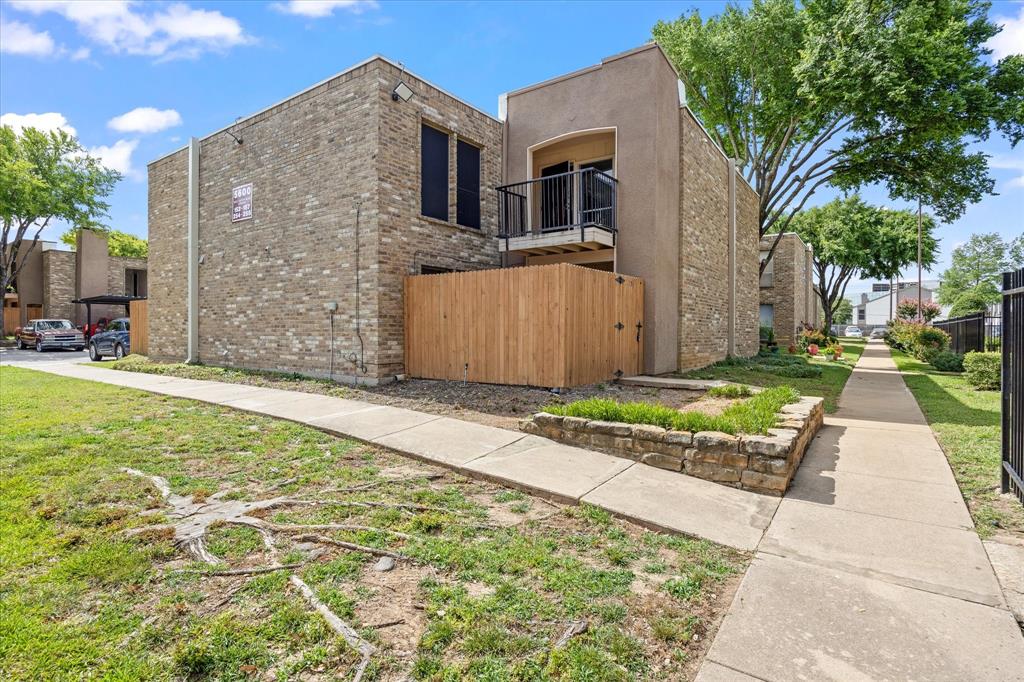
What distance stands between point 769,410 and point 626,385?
12.4ft

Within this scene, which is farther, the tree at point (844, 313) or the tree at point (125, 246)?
the tree at point (844, 313)

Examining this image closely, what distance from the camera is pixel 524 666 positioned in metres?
2.08

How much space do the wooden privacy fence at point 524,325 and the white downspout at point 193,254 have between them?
7604mm

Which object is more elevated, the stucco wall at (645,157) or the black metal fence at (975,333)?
the stucco wall at (645,157)

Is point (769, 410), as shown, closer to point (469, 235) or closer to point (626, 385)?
point (626, 385)

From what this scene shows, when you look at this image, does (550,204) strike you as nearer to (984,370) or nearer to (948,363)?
(984,370)

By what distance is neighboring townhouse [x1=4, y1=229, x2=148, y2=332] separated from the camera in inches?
1201

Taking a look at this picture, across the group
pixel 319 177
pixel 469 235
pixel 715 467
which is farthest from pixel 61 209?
pixel 715 467

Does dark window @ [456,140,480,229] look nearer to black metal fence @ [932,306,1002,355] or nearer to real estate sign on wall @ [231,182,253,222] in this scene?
real estate sign on wall @ [231,182,253,222]

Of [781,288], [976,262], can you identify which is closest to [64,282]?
[781,288]

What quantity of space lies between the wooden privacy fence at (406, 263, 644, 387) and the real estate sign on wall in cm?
537

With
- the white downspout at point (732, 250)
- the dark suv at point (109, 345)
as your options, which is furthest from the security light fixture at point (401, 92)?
the dark suv at point (109, 345)

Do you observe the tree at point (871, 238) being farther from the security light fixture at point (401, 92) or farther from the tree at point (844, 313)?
the tree at point (844, 313)

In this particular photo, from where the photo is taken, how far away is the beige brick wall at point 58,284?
3044cm
